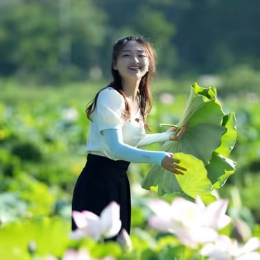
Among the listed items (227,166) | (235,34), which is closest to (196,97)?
(227,166)

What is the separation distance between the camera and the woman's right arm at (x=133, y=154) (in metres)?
1.69

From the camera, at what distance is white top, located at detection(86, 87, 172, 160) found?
1872 mm

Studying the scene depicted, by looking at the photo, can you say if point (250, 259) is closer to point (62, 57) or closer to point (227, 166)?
point (227, 166)

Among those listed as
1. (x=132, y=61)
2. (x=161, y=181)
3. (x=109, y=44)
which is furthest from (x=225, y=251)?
(x=109, y=44)

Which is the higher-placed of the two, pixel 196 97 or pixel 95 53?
pixel 196 97

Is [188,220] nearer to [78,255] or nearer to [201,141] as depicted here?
[78,255]

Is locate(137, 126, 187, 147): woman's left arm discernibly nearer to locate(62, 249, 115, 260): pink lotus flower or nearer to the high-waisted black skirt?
the high-waisted black skirt

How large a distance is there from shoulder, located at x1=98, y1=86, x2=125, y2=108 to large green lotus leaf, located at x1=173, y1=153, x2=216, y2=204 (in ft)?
0.88

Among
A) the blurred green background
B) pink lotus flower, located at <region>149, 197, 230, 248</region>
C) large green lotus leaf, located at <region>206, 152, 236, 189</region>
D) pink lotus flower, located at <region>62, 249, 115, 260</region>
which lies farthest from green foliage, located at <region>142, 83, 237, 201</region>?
the blurred green background

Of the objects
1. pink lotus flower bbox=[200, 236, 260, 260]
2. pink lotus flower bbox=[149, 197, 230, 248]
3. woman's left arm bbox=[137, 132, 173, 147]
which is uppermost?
pink lotus flower bbox=[149, 197, 230, 248]

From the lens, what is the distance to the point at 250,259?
1.25 meters

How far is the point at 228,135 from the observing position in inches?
74.0

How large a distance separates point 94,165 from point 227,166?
1.05 ft

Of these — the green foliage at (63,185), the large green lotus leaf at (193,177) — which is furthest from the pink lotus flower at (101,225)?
the large green lotus leaf at (193,177)
